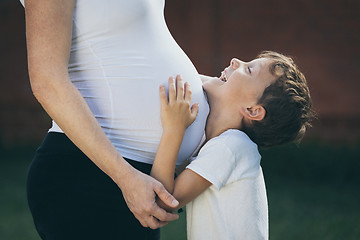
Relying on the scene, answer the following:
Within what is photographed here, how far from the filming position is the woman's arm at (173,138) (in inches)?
68.0

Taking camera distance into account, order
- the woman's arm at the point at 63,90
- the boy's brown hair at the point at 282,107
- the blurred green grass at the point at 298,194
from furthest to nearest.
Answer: the blurred green grass at the point at 298,194
the boy's brown hair at the point at 282,107
the woman's arm at the point at 63,90

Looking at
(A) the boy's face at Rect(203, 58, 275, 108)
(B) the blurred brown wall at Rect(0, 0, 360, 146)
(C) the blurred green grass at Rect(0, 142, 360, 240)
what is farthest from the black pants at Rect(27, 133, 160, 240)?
(B) the blurred brown wall at Rect(0, 0, 360, 146)

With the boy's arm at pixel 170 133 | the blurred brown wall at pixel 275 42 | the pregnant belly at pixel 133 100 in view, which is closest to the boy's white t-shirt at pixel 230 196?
the boy's arm at pixel 170 133

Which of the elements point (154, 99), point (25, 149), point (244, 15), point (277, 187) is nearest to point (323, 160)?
point (277, 187)

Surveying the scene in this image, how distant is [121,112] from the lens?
66.1 inches

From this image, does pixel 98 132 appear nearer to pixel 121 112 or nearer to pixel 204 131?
pixel 121 112

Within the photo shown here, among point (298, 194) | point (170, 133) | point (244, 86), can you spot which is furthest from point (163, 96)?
point (298, 194)

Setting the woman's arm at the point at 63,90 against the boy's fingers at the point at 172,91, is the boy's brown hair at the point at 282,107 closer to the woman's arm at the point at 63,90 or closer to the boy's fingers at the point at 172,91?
the boy's fingers at the point at 172,91

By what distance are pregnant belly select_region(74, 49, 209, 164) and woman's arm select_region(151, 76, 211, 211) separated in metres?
0.04

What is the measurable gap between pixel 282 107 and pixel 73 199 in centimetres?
97

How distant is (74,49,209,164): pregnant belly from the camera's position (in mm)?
1663

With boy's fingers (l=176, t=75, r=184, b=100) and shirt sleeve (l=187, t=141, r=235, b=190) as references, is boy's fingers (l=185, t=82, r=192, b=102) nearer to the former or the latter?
boy's fingers (l=176, t=75, r=184, b=100)

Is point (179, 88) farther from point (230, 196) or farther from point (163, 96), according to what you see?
point (230, 196)

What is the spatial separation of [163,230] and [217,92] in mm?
2839
